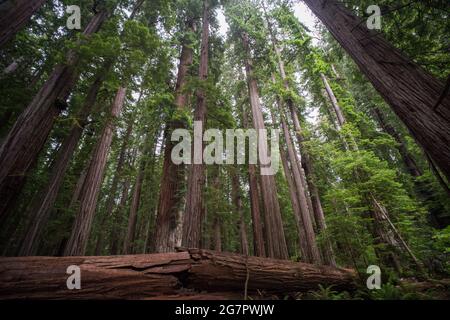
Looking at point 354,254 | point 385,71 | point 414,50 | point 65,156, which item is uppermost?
point 414,50

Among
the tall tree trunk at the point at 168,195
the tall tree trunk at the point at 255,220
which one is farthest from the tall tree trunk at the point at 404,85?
the tall tree trunk at the point at 255,220

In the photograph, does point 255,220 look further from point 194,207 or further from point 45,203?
point 45,203

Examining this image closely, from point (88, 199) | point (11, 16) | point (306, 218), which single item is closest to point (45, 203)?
point (88, 199)

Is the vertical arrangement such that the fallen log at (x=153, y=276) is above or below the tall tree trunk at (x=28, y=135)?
below

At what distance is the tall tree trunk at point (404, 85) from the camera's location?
208 cm

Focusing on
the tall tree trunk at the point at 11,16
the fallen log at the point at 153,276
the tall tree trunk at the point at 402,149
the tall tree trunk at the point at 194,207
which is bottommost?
the fallen log at the point at 153,276

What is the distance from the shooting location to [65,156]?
5.75 meters

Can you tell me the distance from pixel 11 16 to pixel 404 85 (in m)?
7.54

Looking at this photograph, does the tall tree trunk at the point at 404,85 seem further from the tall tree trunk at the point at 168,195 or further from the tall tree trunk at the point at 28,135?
the tall tree trunk at the point at 28,135

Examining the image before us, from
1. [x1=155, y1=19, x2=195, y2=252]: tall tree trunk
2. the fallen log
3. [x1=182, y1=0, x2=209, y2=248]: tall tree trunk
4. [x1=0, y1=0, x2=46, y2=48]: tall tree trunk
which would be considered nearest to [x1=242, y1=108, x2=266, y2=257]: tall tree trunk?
[x1=155, y1=19, x2=195, y2=252]: tall tree trunk

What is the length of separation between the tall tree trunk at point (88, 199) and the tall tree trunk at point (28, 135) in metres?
1.34

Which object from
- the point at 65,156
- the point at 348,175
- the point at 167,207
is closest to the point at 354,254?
the point at 348,175
